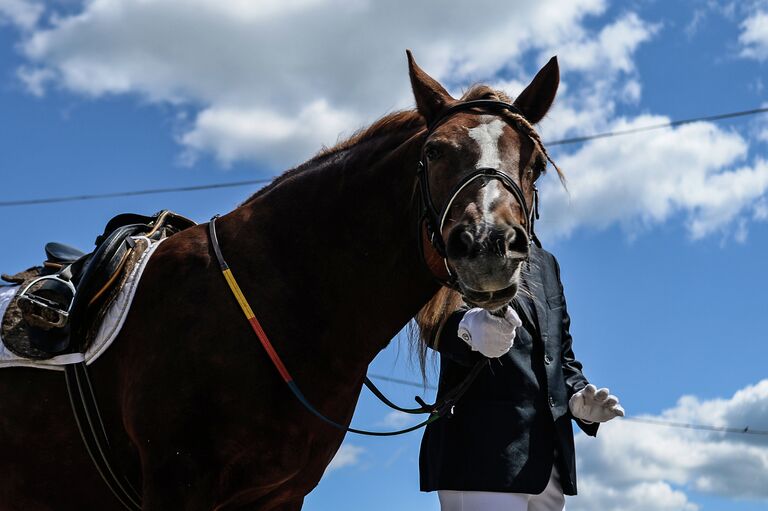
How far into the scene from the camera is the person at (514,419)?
14.9 feet

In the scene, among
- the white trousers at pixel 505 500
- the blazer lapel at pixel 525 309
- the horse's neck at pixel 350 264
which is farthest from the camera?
the blazer lapel at pixel 525 309

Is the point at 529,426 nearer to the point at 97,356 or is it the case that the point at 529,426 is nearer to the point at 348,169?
the point at 348,169

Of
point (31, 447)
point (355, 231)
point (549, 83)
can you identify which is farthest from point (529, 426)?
point (31, 447)

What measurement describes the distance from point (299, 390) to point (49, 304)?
1358 mm

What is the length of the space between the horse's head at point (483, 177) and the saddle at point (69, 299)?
1571 mm

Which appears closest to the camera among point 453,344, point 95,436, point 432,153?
point 432,153

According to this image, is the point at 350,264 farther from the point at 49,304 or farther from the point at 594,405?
the point at 49,304

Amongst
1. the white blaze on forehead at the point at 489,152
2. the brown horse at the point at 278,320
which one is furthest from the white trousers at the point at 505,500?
the white blaze on forehead at the point at 489,152

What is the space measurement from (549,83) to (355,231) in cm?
112

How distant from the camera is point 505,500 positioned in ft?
14.9

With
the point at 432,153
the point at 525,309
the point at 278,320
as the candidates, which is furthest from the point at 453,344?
the point at 432,153

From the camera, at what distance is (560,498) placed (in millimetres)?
4781

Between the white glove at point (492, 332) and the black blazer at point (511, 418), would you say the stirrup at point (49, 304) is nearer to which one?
the black blazer at point (511, 418)

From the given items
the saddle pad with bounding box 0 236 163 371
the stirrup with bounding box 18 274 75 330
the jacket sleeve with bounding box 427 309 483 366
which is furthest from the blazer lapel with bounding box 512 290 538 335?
the stirrup with bounding box 18 274 75 330
